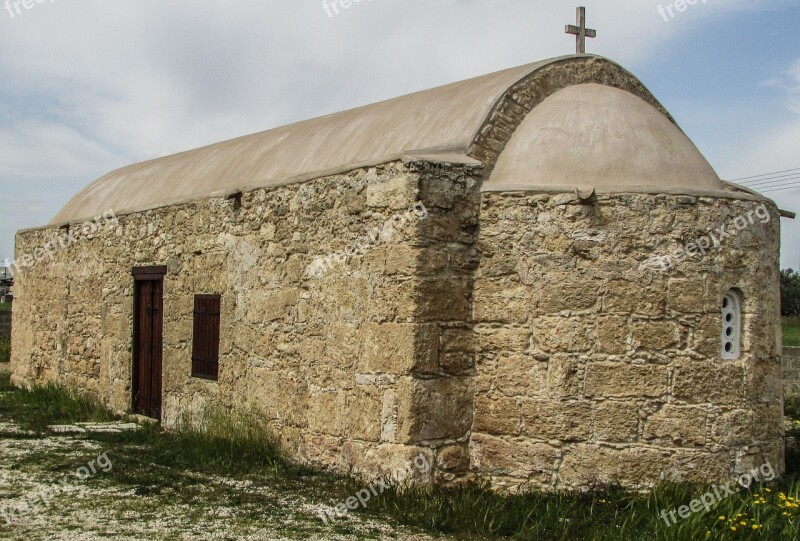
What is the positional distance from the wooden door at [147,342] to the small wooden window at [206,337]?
2.92 feet

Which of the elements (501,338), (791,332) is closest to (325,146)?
(501,338)

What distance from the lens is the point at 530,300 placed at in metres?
6.52

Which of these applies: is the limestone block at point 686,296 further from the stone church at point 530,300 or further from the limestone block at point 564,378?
the limestone block at point 564,378

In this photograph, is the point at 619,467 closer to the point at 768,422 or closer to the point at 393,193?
the point at 768,422

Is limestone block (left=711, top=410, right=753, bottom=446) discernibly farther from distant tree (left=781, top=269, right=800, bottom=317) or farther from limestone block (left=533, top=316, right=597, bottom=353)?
distant tree (left=781, top=269, right=800, bottom=317)

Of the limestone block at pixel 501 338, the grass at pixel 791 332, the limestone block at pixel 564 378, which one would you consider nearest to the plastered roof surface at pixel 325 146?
the limestone block at pixel 501 338

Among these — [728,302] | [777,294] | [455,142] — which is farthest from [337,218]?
[777,294]

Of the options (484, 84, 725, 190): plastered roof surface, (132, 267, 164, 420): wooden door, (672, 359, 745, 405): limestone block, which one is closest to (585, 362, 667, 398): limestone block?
(672, 359, 745, 405): limestone block

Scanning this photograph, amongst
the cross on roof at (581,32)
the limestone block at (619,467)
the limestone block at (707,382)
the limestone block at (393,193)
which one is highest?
the cross on roof at (581,32)

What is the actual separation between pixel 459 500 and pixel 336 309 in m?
1.85

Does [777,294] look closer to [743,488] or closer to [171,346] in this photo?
[743,488]

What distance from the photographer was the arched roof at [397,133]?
278 inches

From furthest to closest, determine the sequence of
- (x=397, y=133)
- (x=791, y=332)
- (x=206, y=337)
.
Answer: (x=791, y=332), (x=206, y=337), (x=397, y=133)

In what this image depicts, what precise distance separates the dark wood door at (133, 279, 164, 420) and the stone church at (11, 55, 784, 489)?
Answer: 2.54 meters
